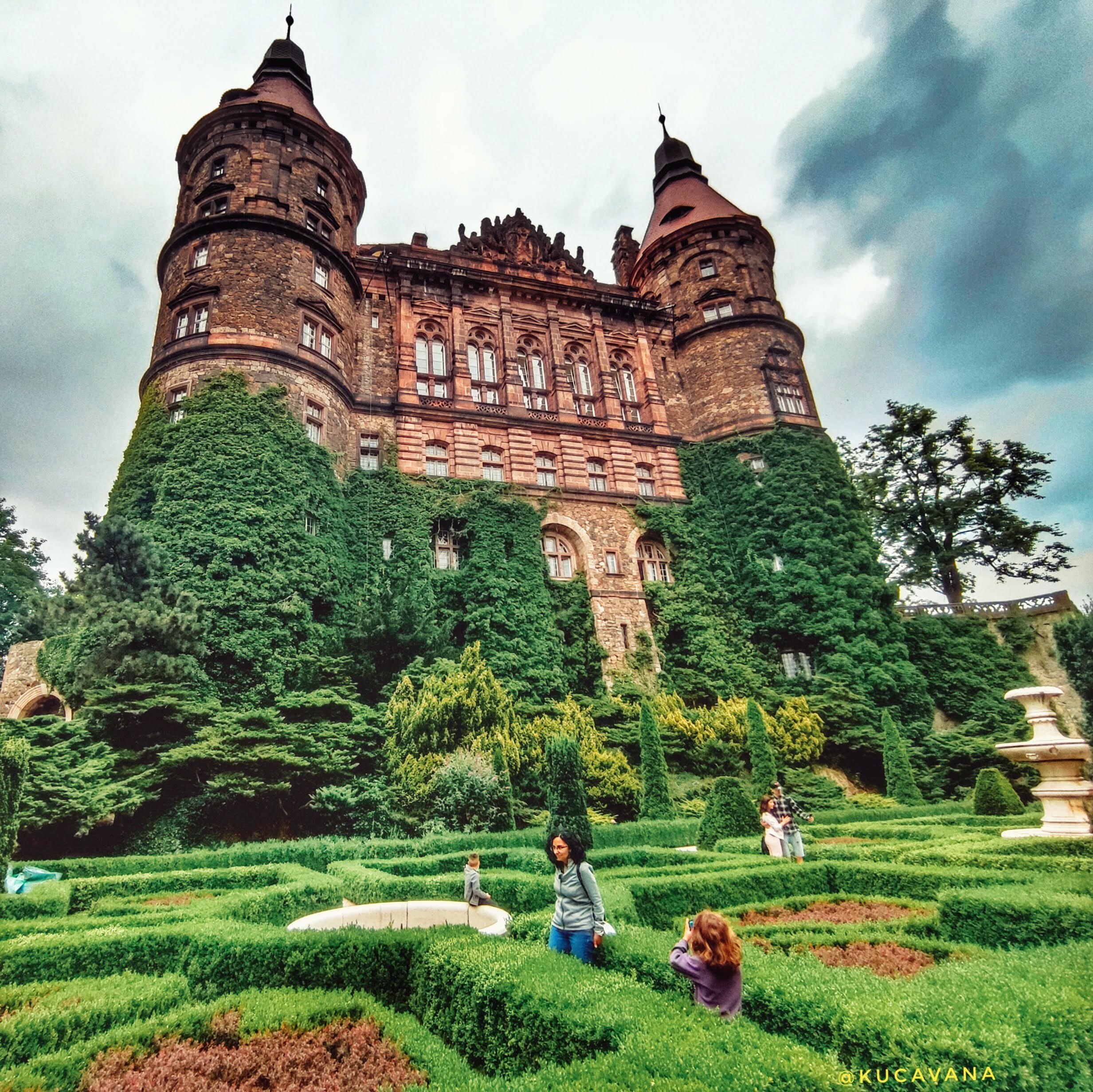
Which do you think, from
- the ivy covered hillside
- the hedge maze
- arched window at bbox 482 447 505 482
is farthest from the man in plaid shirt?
arched window at bbox 482 447 505 482

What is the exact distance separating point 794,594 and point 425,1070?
24.9 m

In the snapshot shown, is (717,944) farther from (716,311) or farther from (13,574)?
(13,574)

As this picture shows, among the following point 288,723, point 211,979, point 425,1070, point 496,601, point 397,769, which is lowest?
point 425,1070

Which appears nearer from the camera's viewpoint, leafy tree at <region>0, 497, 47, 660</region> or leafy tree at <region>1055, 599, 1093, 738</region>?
leafy tree at <region>1055, 599, 1093, 738</region>

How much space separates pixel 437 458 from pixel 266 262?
991 cm

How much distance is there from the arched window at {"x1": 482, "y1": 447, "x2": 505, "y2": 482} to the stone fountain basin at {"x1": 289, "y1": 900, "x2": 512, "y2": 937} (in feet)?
66.5

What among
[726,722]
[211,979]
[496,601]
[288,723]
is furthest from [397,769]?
[726,722]

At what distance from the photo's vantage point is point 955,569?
109 ft

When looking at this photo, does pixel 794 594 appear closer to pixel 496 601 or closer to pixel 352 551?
pixel 496 601

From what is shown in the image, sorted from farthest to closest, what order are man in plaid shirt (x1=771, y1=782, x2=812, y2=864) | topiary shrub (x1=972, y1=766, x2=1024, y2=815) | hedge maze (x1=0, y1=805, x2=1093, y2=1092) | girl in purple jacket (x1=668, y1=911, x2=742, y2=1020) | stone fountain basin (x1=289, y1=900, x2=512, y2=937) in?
topiary shrub (x1=972, y1=766, x2=1024, y2=815), man in plaid shirt (x1=771, y1=782, x2=812, y2=864), stone fountain basin (x1=289, y1=900, x2=512, y2=937), girl in purple jacket (x1=668, y1=911, x2=742, y2=1020), hedge maze (x1=0, y1=805, x2=1093, y2=1092)

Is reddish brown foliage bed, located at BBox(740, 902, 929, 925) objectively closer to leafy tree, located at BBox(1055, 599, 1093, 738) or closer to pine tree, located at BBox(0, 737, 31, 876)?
leafy tree, located at BBox(1055, 599, 1093, 738)

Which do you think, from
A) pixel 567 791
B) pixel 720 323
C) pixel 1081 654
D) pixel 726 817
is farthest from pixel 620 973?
pixel 720 323

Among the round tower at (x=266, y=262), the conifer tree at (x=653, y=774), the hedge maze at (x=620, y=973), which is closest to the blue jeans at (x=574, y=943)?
the hedge maze at (x=620, y=973)

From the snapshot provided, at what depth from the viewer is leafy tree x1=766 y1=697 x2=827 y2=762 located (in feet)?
75.9
